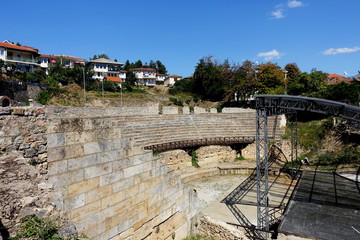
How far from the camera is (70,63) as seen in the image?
53.2 m

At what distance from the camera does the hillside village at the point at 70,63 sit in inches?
1383

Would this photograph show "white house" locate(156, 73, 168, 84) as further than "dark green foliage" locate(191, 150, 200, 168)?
Yes

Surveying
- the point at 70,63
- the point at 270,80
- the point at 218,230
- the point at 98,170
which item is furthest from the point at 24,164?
the point at 70,63

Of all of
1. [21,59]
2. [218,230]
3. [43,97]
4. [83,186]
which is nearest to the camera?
[83,186]

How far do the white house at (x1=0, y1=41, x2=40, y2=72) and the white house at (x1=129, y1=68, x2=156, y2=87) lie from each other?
2773cm

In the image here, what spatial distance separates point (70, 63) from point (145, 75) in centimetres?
1861

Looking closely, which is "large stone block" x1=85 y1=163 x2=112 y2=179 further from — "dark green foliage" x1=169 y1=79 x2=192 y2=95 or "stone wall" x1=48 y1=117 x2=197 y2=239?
"dark green foliage" x1=169 y1=79 x2=192 y2=95

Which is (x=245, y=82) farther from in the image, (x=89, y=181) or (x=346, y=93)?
(x=89, y=181)

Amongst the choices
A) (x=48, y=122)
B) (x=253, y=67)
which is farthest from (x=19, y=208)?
(x=253, y=67)

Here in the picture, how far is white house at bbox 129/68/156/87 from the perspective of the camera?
204 ft

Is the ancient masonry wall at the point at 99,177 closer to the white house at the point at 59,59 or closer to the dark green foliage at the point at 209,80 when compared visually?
the dark green foliage at the point at 209,80

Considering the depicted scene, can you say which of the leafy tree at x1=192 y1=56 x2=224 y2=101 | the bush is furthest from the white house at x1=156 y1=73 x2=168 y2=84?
the bush

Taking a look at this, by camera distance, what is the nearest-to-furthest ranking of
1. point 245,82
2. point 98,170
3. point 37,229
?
1. point 37,229
2. point 98,170
3. point 245,82

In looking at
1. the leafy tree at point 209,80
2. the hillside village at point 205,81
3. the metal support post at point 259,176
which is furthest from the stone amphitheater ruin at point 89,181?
the leafy tree at point 209,80
